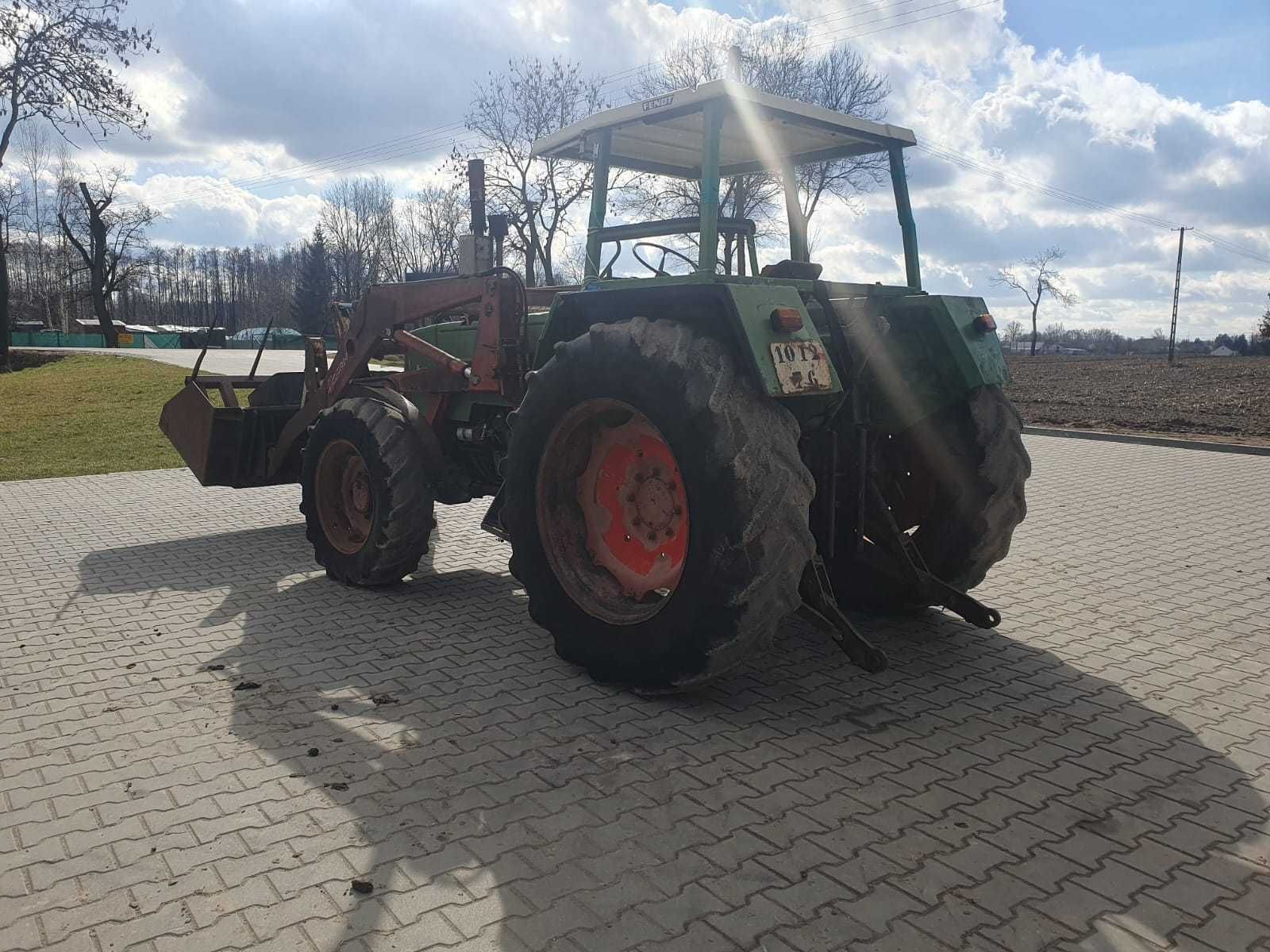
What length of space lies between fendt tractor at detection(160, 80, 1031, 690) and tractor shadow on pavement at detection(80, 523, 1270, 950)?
35 cm

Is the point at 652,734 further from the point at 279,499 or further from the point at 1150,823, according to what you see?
the point at 279,499

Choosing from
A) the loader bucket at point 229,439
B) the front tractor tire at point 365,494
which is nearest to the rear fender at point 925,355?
the front tractor tire at point 365,494

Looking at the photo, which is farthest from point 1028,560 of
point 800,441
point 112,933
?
point 112,933

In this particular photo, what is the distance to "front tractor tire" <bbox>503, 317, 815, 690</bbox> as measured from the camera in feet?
11.9

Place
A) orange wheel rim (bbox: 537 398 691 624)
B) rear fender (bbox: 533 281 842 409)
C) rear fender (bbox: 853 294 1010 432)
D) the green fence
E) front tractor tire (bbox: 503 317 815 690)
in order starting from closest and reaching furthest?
front tractor tire (bbox: 503 317 815 690) → rear fender (bbox: 533 281 842 409) → orange wheel rim (bbox: 537 398 691 624) → rear fender (bbox: 853 294 1010 432) → the green fence

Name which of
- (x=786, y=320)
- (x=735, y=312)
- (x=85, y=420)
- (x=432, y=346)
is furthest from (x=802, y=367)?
(x=85, y=420)

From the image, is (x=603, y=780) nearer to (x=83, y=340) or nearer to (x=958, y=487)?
(x=958, y=487)

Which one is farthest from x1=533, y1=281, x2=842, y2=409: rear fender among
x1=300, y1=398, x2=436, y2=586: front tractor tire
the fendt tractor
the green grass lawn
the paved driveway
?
the green grass lawn

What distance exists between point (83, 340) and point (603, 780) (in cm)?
6869

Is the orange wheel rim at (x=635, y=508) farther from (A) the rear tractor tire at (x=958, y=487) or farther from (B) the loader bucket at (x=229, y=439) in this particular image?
(B) the loader bucket at (x=229, y=439)

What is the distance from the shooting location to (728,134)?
4.86 meters

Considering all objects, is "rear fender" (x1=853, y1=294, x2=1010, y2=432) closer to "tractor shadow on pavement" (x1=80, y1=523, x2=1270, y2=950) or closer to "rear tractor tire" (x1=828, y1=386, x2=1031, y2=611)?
"rear tractor tire" (x1=828, y1=386, x2=1031, y2=611)

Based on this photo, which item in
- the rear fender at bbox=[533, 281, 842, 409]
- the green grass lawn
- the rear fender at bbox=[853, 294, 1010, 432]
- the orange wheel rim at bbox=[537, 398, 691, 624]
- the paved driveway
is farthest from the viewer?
the green grass lawn

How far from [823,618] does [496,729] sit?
140 centimetres
